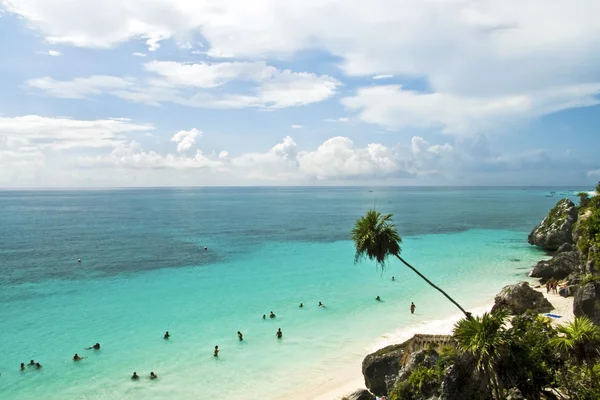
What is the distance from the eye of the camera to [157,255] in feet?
270

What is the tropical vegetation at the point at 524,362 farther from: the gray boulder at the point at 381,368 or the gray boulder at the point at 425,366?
the gray boulder at the point at 381,368

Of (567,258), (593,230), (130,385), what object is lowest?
(130,385)

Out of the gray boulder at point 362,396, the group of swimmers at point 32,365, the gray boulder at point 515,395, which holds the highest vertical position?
the gray boulder at point 515,395

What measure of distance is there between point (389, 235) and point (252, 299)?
96.2 ft

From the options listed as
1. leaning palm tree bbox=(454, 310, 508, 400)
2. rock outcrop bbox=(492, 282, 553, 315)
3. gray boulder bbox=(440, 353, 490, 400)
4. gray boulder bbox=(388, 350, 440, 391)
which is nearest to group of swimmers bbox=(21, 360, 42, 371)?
gray boulder bbox=(388, 350, 440, 391)

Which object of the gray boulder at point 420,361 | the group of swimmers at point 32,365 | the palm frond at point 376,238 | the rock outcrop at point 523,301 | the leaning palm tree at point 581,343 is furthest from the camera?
the rock outcrop at point 523,301

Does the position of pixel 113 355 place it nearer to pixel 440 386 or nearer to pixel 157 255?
pixel 440 386

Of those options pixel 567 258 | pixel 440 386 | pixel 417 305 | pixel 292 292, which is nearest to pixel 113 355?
pixel 292 292

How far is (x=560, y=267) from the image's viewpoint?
5403 cm

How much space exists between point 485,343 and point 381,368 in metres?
10.6

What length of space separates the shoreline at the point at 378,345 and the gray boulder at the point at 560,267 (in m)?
3.94

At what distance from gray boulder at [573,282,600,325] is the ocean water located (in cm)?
1393

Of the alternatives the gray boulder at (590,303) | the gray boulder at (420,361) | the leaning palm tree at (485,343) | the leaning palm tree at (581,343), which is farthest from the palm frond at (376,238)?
the gray boulder at (590,303)

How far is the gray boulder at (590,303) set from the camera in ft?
99.7
